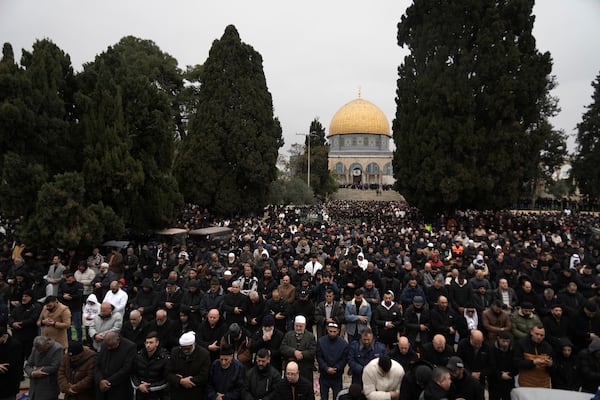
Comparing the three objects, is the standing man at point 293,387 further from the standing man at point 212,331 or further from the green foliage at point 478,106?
the green foliage at point 478,106

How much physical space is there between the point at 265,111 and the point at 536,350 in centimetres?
2151

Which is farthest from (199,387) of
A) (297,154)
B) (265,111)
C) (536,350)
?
(297,154)

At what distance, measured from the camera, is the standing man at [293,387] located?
4113 millimetres

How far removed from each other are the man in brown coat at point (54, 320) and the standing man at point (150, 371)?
71.8 inches

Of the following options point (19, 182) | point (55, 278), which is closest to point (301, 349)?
point (55, 278)

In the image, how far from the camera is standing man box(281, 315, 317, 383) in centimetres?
494

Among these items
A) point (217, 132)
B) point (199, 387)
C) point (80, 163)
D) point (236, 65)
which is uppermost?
point (236, 65)

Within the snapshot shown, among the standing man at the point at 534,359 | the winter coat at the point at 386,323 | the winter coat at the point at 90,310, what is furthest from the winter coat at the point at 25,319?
the standing man at the point at 534,359

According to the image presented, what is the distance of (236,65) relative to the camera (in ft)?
77.7

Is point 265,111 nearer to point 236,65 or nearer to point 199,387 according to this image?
point 236,65

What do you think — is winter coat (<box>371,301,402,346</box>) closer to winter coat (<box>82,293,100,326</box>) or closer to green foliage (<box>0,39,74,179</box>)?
winter coat (<box>82,293,100,326</box>)

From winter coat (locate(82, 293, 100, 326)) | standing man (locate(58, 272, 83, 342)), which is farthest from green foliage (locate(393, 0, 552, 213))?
winter coat (locate(82, 293, 100, 326))

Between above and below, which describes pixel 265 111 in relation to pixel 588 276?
above

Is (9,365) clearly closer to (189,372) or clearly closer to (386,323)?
(189,372)
